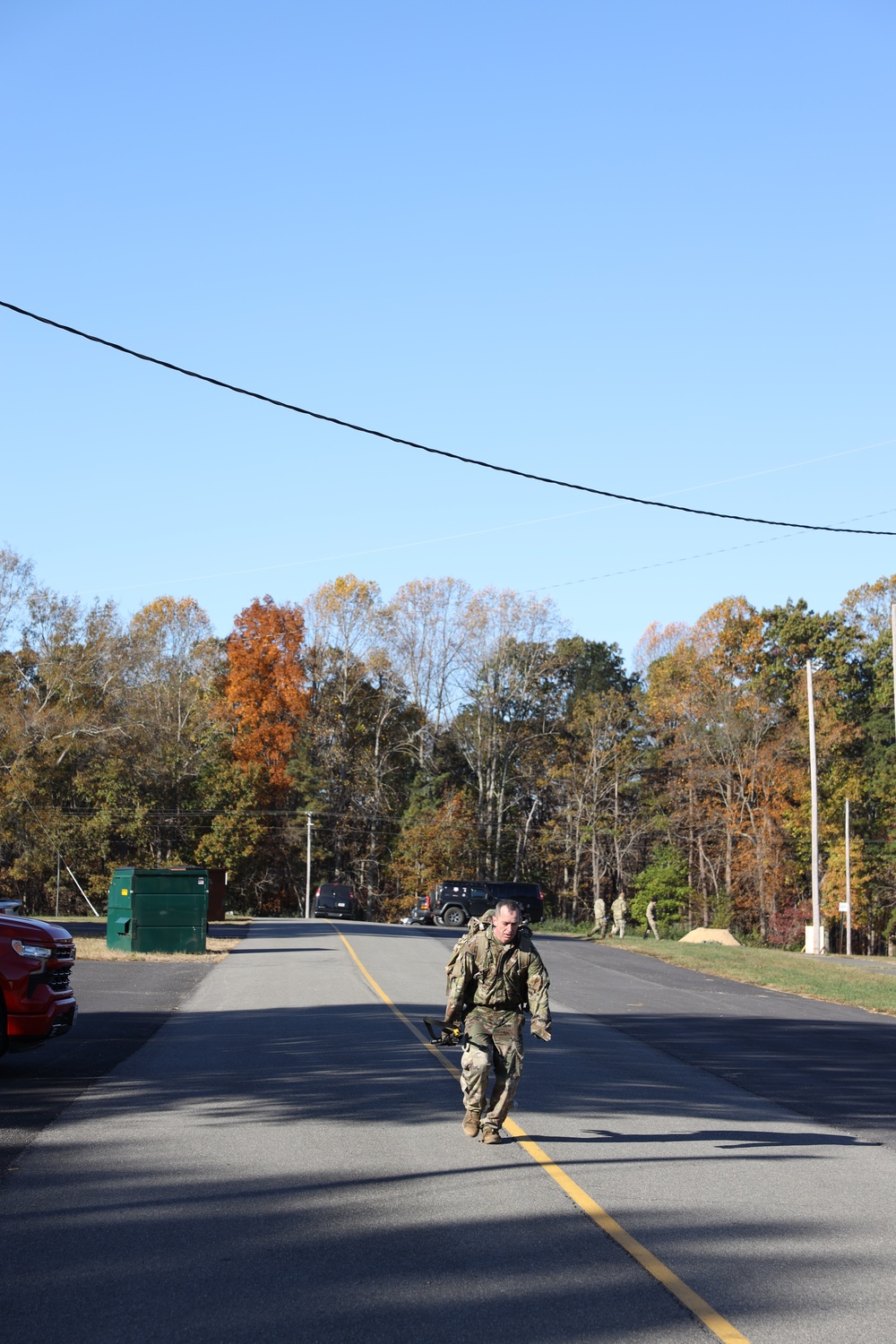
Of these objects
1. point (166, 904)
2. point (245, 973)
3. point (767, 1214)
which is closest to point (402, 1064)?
point (767, 1214)

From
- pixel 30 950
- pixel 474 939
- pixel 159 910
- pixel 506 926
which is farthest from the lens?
pixel 159 910

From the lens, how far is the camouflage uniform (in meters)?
8.73

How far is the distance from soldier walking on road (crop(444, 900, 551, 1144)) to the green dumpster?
64.7 feet

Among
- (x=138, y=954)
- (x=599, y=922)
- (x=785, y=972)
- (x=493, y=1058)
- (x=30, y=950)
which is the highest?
(x=30, y=950)

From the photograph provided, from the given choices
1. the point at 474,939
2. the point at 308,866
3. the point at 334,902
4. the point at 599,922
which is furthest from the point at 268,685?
the point at 474,939

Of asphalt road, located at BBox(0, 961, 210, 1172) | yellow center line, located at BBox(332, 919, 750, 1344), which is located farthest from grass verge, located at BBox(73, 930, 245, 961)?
yellow center line, located at BBox(332, 919, 750, 1344)

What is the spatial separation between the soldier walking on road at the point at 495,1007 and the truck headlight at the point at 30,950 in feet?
14.2

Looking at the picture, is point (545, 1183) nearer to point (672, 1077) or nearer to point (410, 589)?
point (672, 1077)

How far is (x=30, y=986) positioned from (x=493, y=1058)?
181 inches

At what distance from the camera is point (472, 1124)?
8844 mm

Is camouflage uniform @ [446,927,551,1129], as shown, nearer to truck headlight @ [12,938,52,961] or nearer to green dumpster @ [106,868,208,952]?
truck headlight @ [12,938,52,961]

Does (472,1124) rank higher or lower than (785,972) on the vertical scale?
higher

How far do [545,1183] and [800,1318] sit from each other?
2.44 meters

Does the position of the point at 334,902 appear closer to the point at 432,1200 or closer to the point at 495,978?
the point at 495,978
